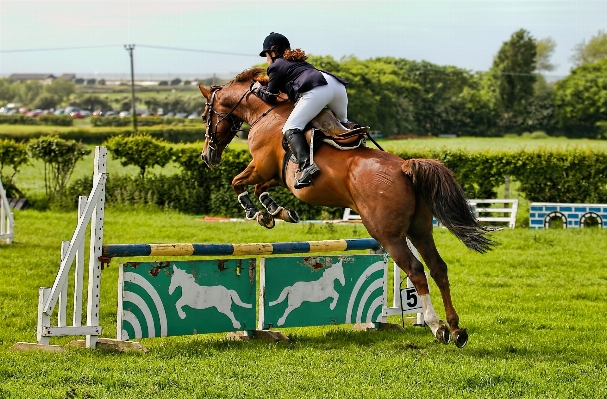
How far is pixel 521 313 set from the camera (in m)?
10.0

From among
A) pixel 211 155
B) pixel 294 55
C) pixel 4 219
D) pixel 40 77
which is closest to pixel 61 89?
pixel 40 77

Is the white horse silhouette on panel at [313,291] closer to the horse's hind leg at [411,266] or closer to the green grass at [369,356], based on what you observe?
the green grass at [369,356]

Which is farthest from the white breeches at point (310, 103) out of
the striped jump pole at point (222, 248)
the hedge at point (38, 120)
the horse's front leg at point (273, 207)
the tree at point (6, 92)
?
the tree at point (6, 92)

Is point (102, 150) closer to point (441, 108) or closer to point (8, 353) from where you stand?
point (8, 353)

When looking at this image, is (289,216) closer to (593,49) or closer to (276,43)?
(276,43)

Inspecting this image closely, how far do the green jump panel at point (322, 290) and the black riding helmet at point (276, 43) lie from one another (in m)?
1.95

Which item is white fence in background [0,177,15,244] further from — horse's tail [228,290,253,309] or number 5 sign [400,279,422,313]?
number 5 sign [400,279,422,313]

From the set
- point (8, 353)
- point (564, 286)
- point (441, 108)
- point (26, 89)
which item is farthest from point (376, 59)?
point (8, 353)

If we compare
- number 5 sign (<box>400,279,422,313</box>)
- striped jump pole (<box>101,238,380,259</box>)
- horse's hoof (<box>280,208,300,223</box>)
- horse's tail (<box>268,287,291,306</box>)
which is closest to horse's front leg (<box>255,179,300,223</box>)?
horse's hoof (<box>280,208,300,223</box>)

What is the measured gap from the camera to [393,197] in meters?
6.86

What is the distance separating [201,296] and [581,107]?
68.0 metres

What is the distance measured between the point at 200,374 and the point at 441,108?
6863 centimetres

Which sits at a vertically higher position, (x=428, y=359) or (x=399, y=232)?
(x=399, y=232)

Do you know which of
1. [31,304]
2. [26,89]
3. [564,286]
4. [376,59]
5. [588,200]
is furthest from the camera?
[376,59]
